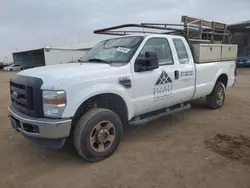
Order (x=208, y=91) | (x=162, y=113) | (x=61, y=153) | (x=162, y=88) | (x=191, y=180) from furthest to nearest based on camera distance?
(x=208, y=91)
(x=162, y=113)
(x=162, y=88)
(x=61, y=153)
(x=191, y=180)

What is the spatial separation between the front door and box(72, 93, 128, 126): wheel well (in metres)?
0.25

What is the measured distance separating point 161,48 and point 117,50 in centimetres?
93

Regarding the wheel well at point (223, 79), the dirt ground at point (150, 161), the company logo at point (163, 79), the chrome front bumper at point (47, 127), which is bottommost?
the dirt ground at point (150, 161)

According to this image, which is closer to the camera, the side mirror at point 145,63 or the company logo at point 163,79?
the side mirror at point 145,63

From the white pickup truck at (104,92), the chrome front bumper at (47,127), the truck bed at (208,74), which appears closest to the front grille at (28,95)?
the white pickup truck at (104,92)

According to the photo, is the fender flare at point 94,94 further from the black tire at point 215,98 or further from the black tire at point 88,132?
the black tire at point 215,98

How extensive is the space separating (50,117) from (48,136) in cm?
26

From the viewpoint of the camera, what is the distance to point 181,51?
5.14 metres

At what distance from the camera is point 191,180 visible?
120 inches

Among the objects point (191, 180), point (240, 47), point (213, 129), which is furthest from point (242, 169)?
point (240, 47)

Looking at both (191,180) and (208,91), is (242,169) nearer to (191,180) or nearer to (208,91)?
(191,180)

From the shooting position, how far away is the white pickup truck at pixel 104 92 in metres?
3.28

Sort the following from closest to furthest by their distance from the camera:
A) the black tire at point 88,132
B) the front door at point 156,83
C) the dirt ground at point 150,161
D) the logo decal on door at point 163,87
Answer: the dirt ground at point 150,161
the black tire at point 88,132
the front door at point 156,83
the logo decal on door at point 163,87

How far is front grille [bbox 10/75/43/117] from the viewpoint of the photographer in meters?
3.29
